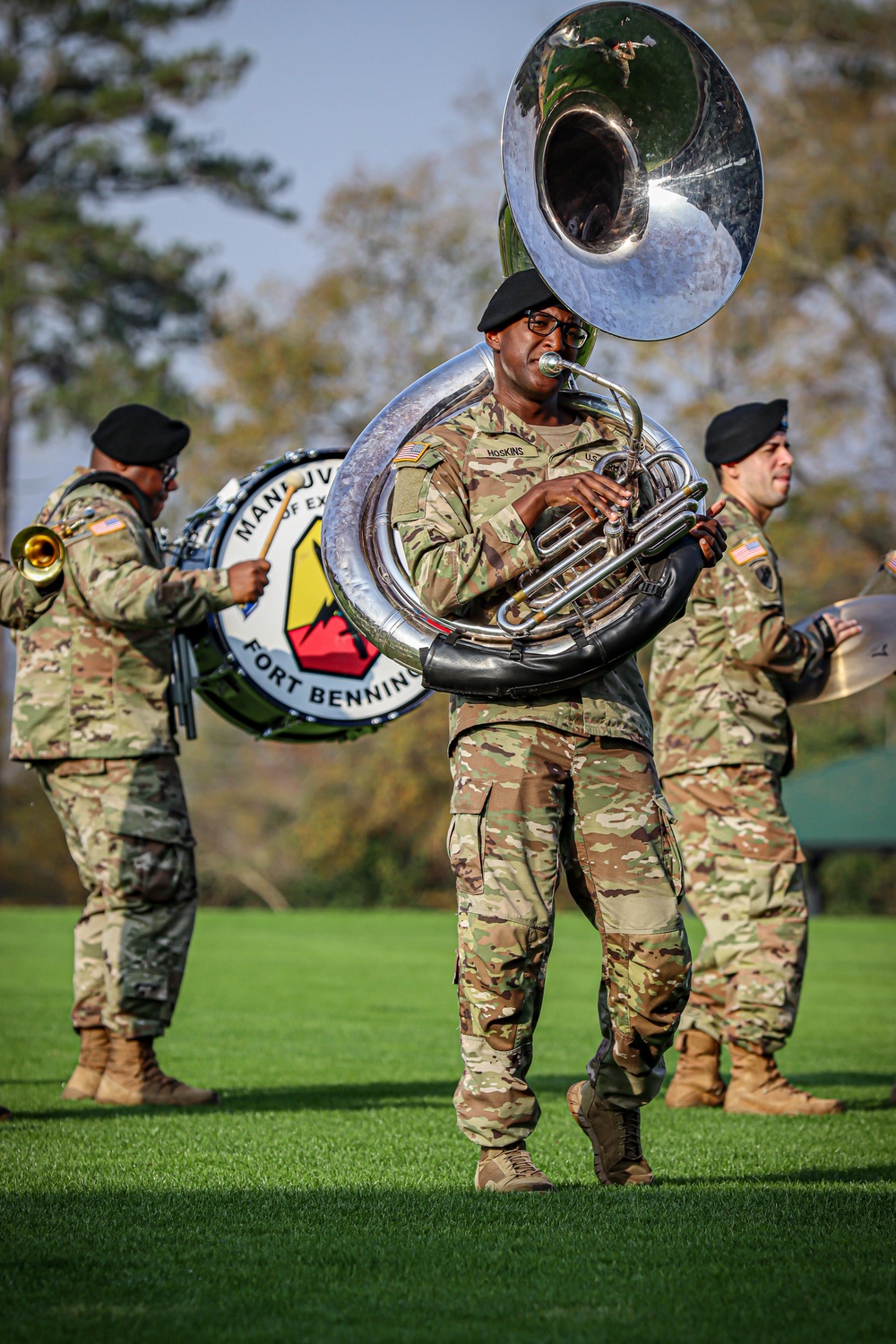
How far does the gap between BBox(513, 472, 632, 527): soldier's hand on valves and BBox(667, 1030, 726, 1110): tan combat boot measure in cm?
302

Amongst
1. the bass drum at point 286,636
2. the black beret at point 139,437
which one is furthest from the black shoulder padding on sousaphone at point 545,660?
the black beret at point 139,437

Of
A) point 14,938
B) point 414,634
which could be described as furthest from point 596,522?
point 14,938

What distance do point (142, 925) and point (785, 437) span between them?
3.46 metres

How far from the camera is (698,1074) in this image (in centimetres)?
663

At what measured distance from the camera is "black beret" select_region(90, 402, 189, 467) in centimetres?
670

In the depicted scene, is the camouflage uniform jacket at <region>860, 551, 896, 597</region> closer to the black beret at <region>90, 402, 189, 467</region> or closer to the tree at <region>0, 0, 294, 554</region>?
the black beret at <region>90, 402, 189, 467</region>

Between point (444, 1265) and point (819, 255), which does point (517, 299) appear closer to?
point (444, 1265)

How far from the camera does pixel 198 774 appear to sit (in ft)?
153

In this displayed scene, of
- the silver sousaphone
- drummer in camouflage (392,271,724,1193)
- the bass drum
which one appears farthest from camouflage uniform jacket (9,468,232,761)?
drummer in camouflage (392,271,724,1193)

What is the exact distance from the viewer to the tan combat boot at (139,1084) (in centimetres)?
632

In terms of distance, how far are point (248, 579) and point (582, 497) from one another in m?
1.82

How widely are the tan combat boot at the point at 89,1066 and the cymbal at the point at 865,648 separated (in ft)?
10.9

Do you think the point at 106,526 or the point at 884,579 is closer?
the point at 106,526

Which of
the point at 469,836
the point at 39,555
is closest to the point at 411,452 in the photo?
the point at 469,836
